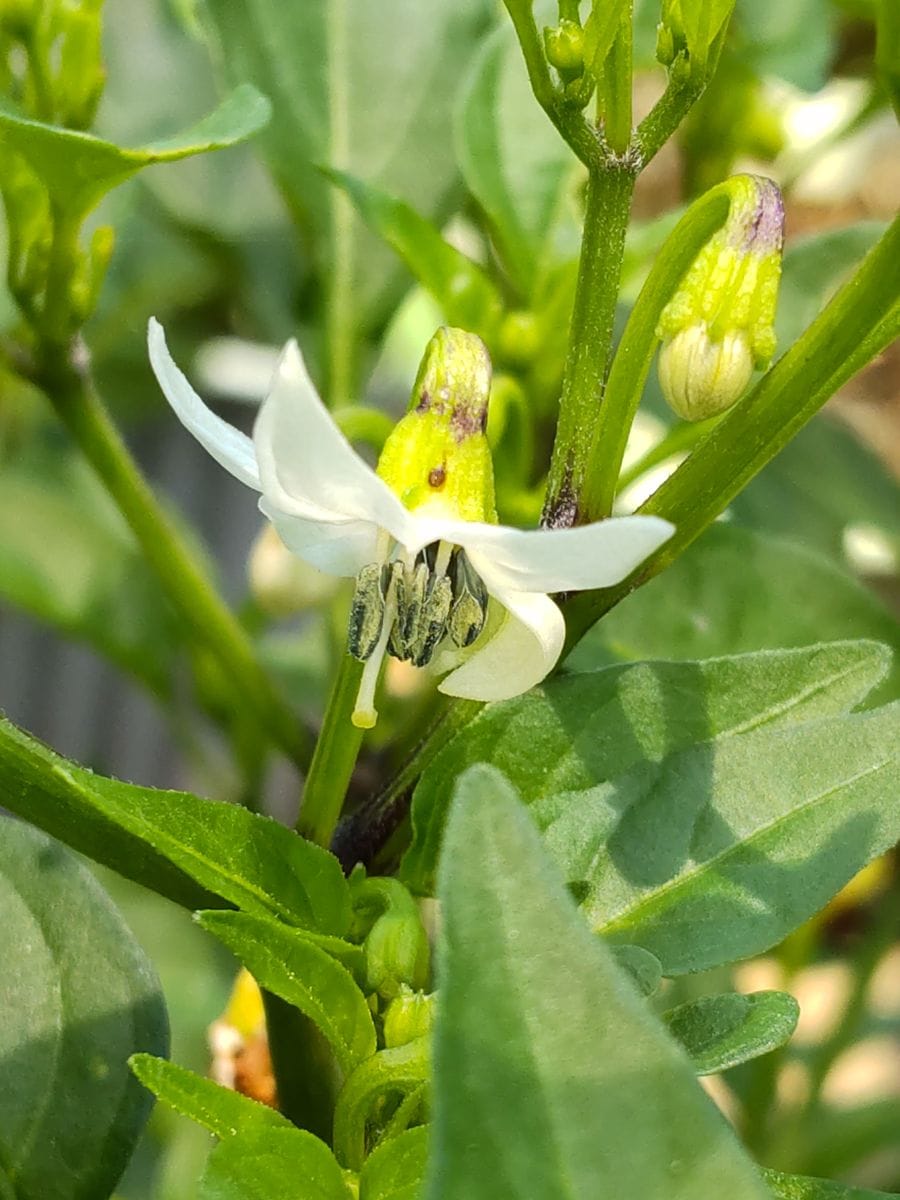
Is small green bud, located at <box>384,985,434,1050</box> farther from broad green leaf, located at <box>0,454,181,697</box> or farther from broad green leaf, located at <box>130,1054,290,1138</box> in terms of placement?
broad green leaf, located at <box>0,454,181,697</box>

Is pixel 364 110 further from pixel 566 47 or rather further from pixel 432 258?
pixel 566 47

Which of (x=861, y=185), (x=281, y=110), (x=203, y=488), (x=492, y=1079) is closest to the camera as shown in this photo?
(x=492, y=1079)

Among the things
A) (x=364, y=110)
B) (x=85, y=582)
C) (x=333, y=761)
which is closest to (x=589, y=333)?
(x=333, y=761)

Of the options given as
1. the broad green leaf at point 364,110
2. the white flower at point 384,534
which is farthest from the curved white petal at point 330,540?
the broad green leaf at point 364,110

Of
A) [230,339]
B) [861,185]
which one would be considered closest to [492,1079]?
[230,339]

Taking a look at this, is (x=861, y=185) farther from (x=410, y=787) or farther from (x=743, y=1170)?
(x=743, y=1170)
